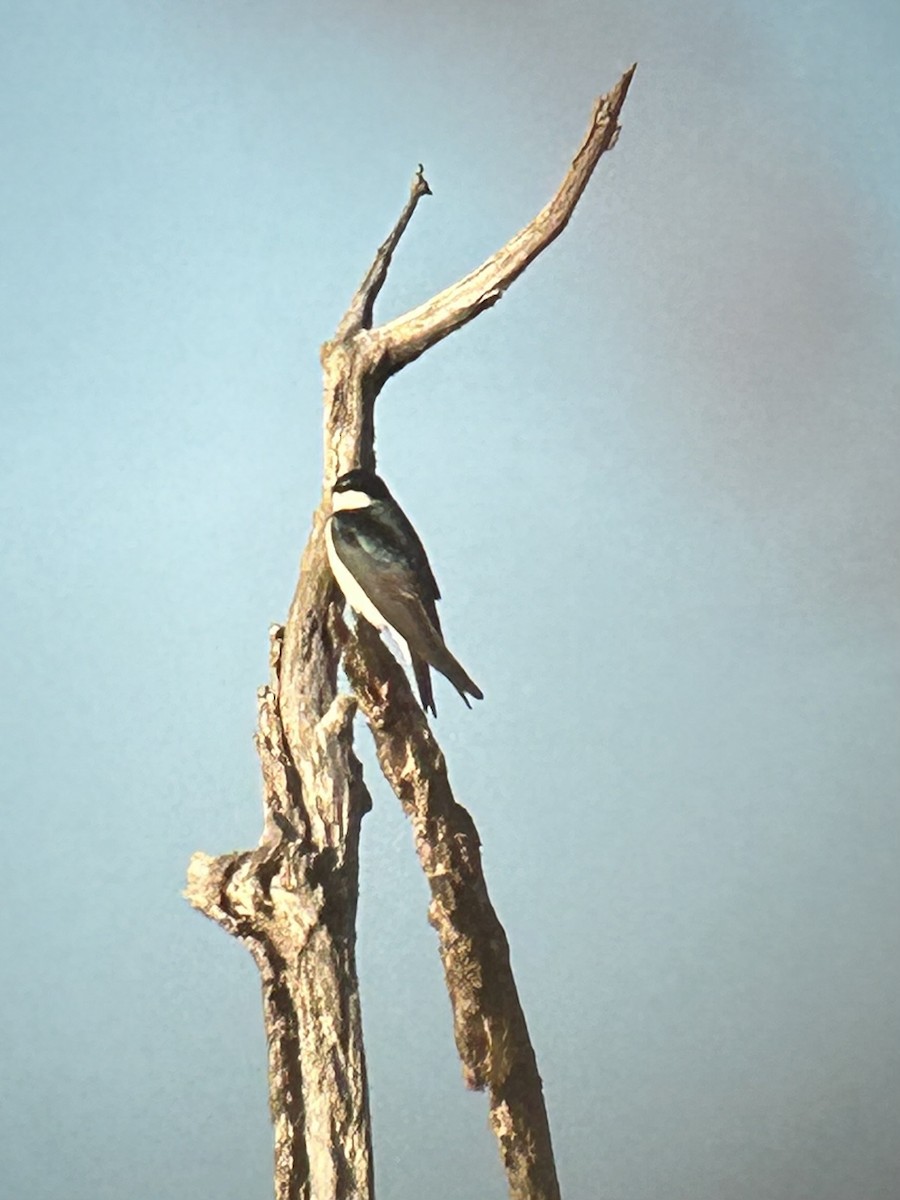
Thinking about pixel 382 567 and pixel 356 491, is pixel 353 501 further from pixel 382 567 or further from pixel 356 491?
pixel 382 567

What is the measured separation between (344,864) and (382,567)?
0.46 m

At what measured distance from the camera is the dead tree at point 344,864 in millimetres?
2133

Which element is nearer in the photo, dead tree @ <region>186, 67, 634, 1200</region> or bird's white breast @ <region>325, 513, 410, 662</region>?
dead tree @ <region>186, 67, 634, 1200</region>

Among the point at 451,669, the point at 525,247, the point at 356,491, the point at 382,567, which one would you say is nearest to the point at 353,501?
the point at 356,491

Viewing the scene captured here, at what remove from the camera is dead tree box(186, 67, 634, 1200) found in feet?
7.00

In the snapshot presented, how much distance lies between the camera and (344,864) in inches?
86.7

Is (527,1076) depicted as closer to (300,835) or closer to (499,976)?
(499,976)

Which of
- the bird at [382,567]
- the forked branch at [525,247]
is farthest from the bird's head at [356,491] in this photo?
the forked branch at [525,247]

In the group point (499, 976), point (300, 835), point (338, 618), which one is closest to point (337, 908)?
point (300, 835)

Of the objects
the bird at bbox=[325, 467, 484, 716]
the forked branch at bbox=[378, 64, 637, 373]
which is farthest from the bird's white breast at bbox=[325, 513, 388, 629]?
the forked branch at bbox=[378, 64, 637, 373]

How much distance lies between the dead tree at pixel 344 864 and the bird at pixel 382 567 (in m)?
0.05

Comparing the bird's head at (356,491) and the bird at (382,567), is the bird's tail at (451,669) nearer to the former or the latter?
the bird at (382,567)

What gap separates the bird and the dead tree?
0.05 meters

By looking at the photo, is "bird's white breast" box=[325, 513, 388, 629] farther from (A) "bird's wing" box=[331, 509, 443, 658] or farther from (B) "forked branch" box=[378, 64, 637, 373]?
(B) "forked branch" box=[378, 64, 637, 373]
